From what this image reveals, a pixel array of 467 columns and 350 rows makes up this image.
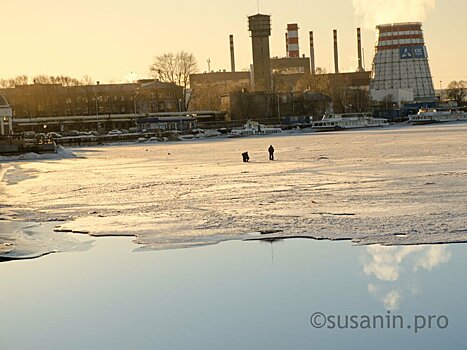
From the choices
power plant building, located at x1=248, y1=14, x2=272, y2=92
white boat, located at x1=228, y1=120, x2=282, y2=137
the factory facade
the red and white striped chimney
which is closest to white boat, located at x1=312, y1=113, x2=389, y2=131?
white boat, located at x1=228, y1=120, x2=282, y2=137

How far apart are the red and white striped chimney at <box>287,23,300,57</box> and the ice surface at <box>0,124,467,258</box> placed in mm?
107494

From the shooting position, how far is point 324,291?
1070 centimetres

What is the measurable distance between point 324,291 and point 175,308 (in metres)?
1.87

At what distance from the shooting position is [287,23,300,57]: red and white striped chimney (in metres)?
139

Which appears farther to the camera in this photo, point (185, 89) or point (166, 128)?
point (185, 89)

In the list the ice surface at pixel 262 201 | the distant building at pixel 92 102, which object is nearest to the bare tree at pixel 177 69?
the distant building at pixel 92 102

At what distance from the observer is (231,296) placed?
1074cm

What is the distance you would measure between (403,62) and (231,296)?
127m

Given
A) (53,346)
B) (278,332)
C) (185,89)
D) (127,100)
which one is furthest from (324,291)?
(127,100)

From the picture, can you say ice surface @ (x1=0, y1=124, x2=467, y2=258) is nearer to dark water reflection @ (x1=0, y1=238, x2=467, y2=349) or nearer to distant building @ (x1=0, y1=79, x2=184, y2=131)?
dark water reflection @ (x1=0, y1=238, x2=467, y2=349)

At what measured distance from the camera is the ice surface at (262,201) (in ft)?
49.7

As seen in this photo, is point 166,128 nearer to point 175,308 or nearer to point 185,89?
point 185,89

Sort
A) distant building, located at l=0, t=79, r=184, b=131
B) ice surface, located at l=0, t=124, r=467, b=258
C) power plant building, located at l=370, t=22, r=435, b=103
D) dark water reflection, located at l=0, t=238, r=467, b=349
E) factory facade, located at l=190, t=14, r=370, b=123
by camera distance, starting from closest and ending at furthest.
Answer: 1. dark water reflection, located at l=0, t=238, r=467, b=349
2. ice surface, located at l=0, t=124, r=467, b=258
3. factory facade, located at l=190, t=14, r=370, b=123
4. distant building, located at l=0, t=79, r=184, b=131
5. power plant building, located at l=370, t=22, r=435, b=103

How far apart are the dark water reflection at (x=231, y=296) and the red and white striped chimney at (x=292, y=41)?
127 metres
